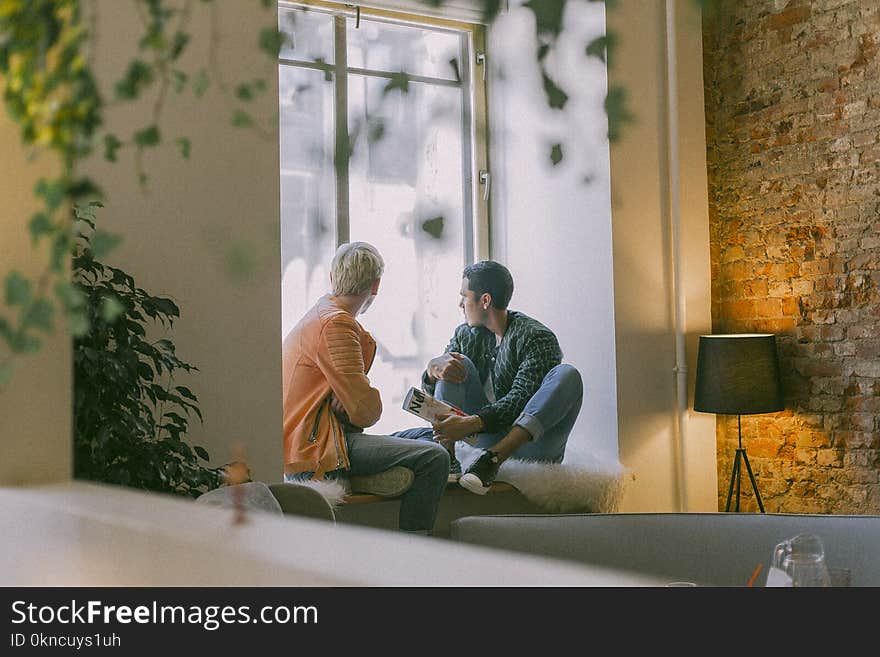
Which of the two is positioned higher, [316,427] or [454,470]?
[316,427]

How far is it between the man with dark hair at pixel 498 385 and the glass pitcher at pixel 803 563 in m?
2.71

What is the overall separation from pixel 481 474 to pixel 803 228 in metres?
1.95

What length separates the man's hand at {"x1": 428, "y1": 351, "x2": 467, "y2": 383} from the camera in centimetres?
486

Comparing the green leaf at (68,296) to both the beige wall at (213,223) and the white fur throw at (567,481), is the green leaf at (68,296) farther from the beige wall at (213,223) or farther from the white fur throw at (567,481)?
the white fur throw at (567,481)

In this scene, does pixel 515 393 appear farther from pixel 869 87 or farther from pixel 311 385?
pixel 869 87

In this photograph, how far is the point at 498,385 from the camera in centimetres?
489

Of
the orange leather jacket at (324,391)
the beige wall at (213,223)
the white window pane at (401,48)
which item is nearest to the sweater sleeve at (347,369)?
the orange leather jacket at (324,391)

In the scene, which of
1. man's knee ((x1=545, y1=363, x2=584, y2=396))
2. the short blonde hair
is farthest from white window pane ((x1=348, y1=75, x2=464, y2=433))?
man's knee ((x1=545, y1=363, x2=584, y2=396))

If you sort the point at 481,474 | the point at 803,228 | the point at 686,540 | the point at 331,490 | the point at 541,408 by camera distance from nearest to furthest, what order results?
the point at 686,540 < the point at 331,490 < the point at 481,474 < the point at 541,408 < the point at 803,228

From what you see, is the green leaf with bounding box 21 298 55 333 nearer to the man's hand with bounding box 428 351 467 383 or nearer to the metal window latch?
the man's hand with bounding box 428 351 467 383

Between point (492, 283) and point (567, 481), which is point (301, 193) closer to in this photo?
point (492, 283)

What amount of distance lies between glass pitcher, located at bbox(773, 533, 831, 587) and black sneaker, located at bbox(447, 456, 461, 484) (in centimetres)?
279

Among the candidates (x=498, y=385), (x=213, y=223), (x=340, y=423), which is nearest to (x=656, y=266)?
(x=498, y=385)

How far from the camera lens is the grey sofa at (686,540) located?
106 inches
